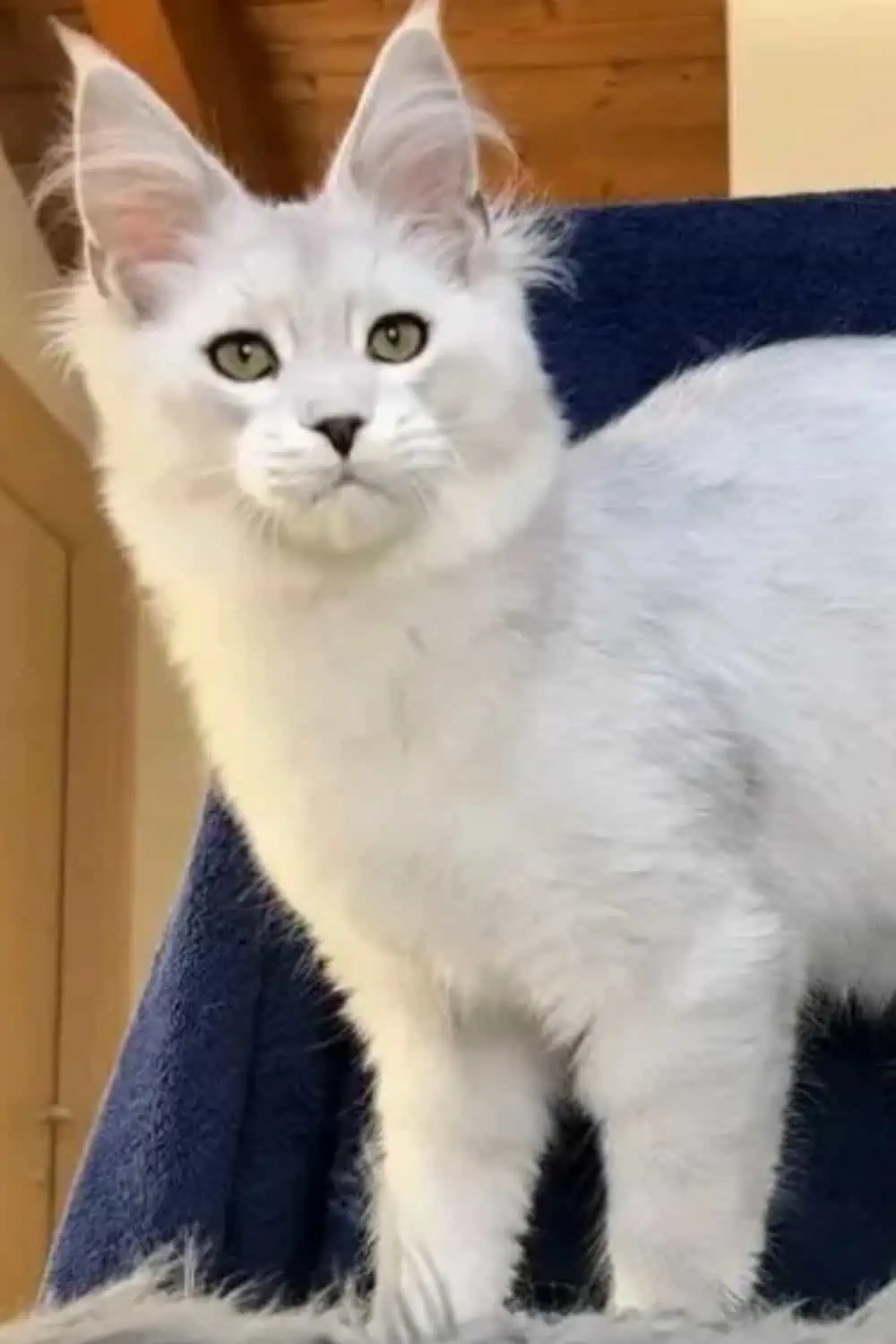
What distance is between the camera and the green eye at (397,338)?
90 cm

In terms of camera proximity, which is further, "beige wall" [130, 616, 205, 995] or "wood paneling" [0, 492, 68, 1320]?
"beige wall" [130, 616, 205, 995]

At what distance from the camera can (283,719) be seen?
3.01ft

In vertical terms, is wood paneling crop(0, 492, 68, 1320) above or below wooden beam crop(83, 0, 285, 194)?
below

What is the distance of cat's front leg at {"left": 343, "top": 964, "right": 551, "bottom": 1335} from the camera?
96 cm

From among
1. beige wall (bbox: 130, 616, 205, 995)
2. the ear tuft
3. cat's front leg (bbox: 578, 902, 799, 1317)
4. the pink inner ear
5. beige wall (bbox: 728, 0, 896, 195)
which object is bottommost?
cat's front leg (bbox: 578, 902, 799, 1317)

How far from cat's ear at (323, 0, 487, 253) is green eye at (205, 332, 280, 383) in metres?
0.11

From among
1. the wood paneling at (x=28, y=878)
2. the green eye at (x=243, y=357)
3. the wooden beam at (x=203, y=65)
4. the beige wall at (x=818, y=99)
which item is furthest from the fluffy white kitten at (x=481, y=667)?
the wood paneling at (x=28, y=878)

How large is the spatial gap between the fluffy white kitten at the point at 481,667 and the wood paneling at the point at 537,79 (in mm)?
1187

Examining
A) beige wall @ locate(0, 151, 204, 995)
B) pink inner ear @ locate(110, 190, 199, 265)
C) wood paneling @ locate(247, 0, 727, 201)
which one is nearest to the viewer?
pink inner ear @ locate(110, 190, 199, 265)

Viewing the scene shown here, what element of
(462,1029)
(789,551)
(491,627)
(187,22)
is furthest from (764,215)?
(187,22)

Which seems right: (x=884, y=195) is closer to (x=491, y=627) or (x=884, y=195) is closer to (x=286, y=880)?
(x=491, y=627)

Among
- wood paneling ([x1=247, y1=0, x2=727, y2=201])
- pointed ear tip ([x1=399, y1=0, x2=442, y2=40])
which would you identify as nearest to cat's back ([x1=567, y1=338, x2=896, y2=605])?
pointed ear tip ([x1=399, y1=0, x2=442, y2=40])

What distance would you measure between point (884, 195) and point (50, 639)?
4.59ft

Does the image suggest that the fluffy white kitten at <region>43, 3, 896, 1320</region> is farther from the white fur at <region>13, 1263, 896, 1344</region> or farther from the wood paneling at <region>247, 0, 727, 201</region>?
the wood paneling at <region>247, 0, 727, 201</region>
